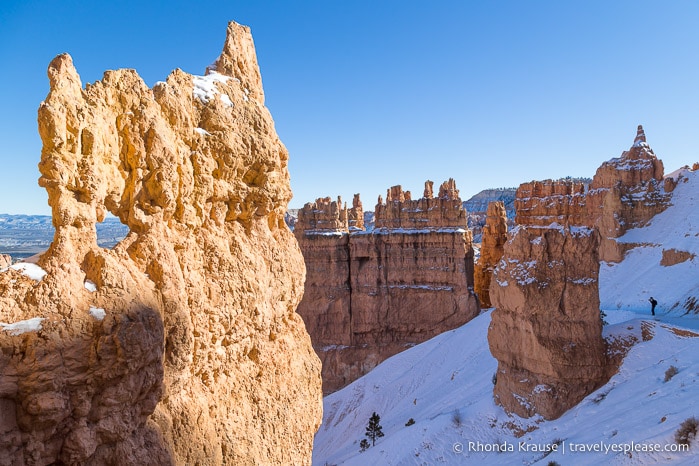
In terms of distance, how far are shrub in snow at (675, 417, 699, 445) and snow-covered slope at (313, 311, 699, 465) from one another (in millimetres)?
149

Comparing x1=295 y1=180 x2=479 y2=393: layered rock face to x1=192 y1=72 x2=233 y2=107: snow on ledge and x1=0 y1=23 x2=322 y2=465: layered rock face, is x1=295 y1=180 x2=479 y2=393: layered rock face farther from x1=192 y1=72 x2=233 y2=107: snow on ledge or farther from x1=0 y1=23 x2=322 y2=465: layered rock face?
x1=192 y1=72 x2=233 y2=107: snow on ledge

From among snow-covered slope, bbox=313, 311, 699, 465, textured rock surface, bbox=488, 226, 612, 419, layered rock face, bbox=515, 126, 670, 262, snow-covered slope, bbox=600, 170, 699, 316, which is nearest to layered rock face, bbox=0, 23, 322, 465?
snow-covered slope, bbox=313, 311, 699, 465

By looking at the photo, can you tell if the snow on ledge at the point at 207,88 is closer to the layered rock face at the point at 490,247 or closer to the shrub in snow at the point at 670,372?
the shrub in snow at the point at 670,372

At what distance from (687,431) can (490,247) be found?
25275mm

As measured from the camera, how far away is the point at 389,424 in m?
19.6

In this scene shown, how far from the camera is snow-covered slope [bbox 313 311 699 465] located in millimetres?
9953

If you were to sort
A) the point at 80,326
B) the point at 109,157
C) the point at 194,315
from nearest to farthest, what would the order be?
the point at 80,326 → the point at 109,157 → the point at 194,315

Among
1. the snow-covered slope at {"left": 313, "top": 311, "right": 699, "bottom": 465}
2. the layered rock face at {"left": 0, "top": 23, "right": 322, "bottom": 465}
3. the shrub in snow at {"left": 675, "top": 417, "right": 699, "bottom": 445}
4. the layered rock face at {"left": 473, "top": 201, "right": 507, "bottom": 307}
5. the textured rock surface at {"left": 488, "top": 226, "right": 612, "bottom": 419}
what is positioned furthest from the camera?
the layered rock face at {"left": 473, "top": 201, "right": 507, "bottom": 307}

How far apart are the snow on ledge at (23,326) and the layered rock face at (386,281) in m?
29.4

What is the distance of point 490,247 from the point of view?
33.4 metres

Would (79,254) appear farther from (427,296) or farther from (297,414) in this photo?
(427,296)

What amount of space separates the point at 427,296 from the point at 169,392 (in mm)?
28732

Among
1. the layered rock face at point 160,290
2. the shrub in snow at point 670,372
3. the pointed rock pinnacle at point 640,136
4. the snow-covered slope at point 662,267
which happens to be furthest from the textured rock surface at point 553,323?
the pointed rock pinnacle at point 640,136

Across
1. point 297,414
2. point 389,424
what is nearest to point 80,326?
point 297,414
